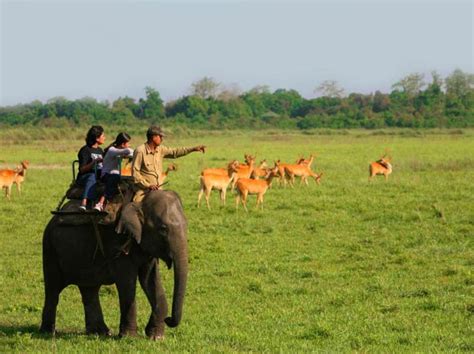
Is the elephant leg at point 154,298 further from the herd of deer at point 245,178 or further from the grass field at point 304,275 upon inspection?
the herd of deer at point 245,178

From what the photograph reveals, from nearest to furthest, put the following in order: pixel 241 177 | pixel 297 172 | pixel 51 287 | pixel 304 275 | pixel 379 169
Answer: pixel 51 287 → pixel 304 275 → pixel 241 177 → pixel 297 172 → pixel 379 169

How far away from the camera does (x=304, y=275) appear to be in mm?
13883

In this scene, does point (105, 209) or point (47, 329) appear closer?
point (105, 209)

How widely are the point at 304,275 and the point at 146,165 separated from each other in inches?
204

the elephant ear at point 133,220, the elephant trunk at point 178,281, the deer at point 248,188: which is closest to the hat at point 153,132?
the elephant ear at point 133,220

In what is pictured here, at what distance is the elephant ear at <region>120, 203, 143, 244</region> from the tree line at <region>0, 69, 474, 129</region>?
71577mm

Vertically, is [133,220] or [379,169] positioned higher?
[133,220]

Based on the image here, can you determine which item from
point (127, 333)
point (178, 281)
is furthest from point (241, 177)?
point (178, 281)

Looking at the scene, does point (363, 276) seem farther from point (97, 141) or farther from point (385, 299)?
point (97, 141)

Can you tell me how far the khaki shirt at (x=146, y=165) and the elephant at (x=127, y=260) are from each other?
7.5 inches

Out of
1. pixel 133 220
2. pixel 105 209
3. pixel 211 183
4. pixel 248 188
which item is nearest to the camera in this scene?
pixel 133 220

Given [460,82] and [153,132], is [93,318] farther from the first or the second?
[460,82]

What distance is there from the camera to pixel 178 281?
8938 millimetres

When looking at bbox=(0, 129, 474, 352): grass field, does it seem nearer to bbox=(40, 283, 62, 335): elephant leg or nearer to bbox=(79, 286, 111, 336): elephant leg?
bbox=(40, 283, 62, 335): elephant leg
